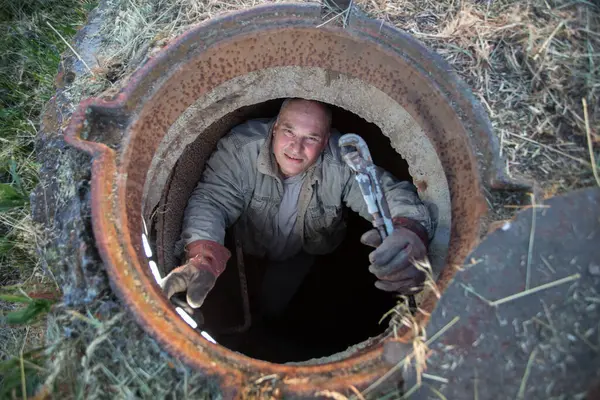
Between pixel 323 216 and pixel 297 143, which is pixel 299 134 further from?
pixel 323 216

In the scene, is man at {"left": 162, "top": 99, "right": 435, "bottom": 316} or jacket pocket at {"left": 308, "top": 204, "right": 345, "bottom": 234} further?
jacket pocket at {"left": 308, "top": 204, "right": 345, "bottom": 234}

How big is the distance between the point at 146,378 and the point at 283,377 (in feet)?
1.40

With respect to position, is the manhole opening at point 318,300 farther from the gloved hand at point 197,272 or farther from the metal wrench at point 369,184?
the metal wrench at point 369,184

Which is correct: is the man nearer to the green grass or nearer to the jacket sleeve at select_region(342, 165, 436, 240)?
the jacket sleeve at select_region(342, 165, 436, 240)

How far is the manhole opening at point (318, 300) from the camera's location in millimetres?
3031

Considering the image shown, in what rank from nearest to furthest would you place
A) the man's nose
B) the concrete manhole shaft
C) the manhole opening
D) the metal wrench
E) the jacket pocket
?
1. the concrete manhole shaft
2. the metal wrench
3. the man's nose
4. the jacket pocket
5. the manhole opening

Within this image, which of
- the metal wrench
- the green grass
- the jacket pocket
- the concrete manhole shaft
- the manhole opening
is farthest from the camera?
the manhole opening

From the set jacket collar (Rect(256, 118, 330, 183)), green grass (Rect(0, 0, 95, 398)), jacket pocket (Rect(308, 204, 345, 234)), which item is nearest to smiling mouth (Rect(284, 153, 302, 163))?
jacket collar (Rect(256, 118, 330, 183))

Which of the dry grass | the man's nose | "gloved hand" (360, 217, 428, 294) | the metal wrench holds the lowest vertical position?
"gloved hand" (360, 217, 428, 294)

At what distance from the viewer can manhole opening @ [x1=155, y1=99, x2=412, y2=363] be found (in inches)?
119

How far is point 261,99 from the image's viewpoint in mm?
2352

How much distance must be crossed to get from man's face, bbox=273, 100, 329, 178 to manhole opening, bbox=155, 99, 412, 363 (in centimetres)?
46

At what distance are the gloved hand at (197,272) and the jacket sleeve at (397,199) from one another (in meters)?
0.81

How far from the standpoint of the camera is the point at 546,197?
60.0 inches
